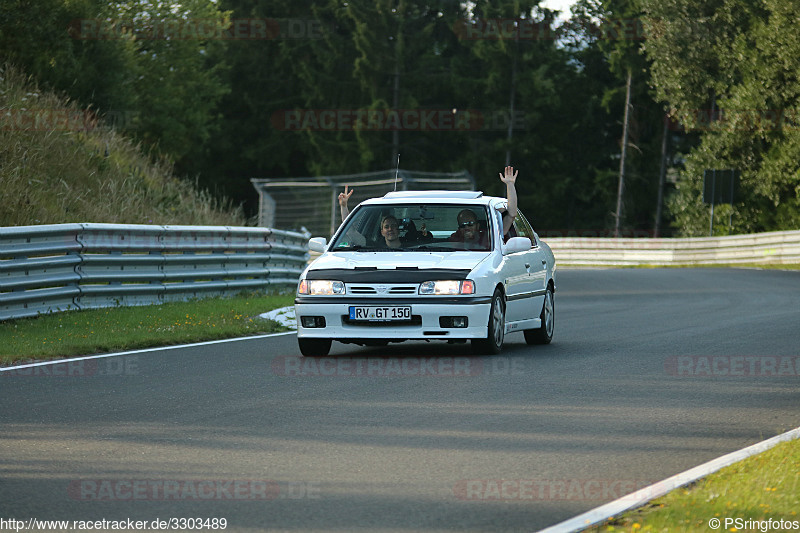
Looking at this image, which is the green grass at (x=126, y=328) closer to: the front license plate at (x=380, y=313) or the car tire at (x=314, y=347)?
the car tire at (x=314, y=347)

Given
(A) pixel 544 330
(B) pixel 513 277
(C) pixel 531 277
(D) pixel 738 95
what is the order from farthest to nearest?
(D) pixel 738 95, (A) pixel 544 330, (C) pixel 531 277, (B) pixel 513 277

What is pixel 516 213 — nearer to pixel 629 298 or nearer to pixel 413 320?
pixel 413 320

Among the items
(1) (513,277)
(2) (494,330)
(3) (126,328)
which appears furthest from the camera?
(3) (126,328)

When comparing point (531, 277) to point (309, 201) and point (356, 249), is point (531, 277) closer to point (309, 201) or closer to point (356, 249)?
point (356, 249)

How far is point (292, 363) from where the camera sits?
12.6 meters

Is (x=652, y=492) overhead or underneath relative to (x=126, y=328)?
overhead

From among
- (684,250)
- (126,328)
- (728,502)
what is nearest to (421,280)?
(126,328)

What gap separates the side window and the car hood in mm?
1492

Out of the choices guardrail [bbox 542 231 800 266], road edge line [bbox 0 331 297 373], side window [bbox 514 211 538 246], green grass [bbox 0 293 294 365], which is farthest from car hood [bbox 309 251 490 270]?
guardrail [bbox 542 231 800 266]

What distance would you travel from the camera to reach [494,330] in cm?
1302

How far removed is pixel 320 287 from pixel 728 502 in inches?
283

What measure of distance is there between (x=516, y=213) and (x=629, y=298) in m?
9.35

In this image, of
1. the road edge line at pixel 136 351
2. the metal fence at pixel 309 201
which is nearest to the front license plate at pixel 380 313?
the road edge line at pixel 136 351

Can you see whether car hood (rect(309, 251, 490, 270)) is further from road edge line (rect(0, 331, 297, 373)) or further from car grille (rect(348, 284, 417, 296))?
road edge line (rect(0, 331, 297, 373))
